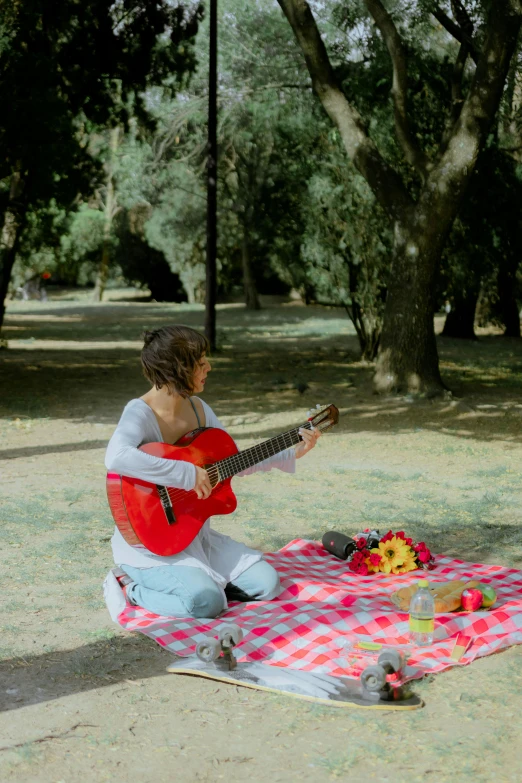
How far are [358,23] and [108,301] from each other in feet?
90.6

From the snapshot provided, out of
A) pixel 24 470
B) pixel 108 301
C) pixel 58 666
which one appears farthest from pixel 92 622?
pixel 108 301

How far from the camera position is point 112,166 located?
39.9 metres

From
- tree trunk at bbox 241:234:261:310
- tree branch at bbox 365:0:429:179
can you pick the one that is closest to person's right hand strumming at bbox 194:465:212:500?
tree branch at bbox 365:0:429:179

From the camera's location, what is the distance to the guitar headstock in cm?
500

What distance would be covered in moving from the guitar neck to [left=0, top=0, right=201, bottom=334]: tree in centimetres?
944

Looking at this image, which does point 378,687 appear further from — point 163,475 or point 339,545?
point 339,545

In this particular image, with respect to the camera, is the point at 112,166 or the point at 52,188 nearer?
the point at 52,188

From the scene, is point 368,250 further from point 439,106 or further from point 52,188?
point 52,188

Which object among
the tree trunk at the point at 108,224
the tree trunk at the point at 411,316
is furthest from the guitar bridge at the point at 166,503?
the tree trunk at the point at 108,224

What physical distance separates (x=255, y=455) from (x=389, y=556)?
4.16ft

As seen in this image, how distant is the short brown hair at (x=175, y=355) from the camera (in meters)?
4.82

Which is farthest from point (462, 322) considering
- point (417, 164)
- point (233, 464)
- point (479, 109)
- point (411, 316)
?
point (233, 464)

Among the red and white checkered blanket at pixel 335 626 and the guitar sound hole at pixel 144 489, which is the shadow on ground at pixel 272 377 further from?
the guitar sound hole at pixel 144 489

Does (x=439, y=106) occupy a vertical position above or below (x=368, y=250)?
above
